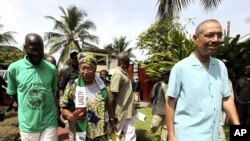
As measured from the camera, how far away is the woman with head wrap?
3.74 m

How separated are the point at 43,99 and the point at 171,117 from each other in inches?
59.6

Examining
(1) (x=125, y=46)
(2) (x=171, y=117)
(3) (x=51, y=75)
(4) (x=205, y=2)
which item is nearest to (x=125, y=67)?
(3) (x=51, y=75)

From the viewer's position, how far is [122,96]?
5.87 meters

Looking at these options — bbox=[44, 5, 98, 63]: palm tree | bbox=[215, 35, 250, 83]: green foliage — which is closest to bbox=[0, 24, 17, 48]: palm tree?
bbox=[44, 5, 98, 63]: palm tree

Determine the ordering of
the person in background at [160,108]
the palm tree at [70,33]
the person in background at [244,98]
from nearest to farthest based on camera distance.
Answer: the person in background at [160,108], the person in background at [244,98], the palm tree at [70,33]

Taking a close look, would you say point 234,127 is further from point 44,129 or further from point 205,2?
point 205,2

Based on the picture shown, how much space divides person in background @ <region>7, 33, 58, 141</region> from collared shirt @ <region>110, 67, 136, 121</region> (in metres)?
1.71

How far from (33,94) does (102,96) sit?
2.34ft

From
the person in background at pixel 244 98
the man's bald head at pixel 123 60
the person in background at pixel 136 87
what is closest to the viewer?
the man's bald head at pixel 123 60

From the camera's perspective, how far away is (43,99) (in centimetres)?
405

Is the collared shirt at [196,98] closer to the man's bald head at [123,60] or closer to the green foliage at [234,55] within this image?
the man's bald head at [123,60]

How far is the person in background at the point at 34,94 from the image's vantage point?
401 centimetres

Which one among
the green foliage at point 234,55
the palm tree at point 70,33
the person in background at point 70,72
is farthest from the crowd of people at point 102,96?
the palm tree at point 70,33

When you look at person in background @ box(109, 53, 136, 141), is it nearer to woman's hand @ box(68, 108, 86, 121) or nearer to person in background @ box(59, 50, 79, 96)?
person in background @ box(59, 50, 79, 96)
